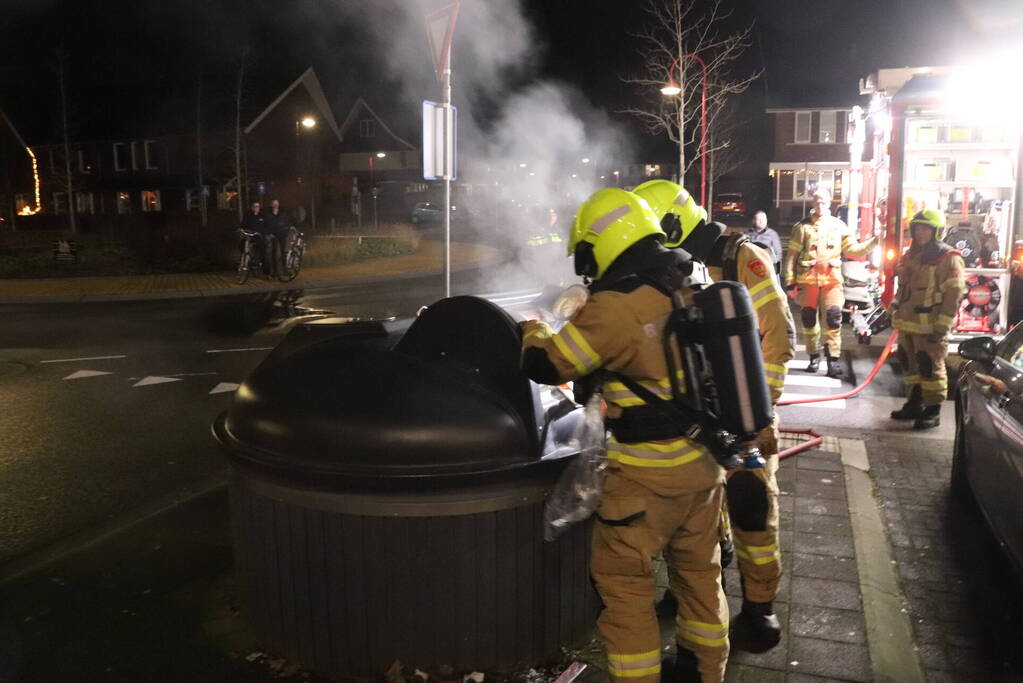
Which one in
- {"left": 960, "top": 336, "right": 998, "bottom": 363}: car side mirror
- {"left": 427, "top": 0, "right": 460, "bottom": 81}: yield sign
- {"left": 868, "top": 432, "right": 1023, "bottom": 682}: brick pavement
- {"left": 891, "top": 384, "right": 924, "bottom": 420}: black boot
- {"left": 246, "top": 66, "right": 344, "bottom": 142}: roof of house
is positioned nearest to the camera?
{"left": 868, "top": 432, "right": 1023, "bottom": 682}: brick pavement

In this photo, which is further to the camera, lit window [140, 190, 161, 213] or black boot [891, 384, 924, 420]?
lit window [140, 190, 161, 213]

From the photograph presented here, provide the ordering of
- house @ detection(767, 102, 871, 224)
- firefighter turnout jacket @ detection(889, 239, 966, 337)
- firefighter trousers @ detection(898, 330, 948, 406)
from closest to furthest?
firefighter turnout jacket @ detection(889, 239, 966, 337)
firefighter trousers @ detection(898, 330, 948, 406)
house @ detection(767, 102, 871, 224)

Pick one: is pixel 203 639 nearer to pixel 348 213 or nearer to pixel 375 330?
pixel 375 330

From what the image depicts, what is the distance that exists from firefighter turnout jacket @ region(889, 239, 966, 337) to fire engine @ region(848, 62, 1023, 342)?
2.05 m

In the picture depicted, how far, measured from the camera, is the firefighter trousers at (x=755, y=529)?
10.9ft

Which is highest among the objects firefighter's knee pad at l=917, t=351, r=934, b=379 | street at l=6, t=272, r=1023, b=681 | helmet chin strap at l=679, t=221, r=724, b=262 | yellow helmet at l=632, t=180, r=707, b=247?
yellow helmet at l=632, t=180, r=707, b=247

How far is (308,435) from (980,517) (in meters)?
3.87

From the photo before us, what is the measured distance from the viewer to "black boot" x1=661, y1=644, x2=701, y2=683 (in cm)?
310

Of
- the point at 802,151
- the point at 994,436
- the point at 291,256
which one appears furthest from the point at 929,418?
the point at 802,151

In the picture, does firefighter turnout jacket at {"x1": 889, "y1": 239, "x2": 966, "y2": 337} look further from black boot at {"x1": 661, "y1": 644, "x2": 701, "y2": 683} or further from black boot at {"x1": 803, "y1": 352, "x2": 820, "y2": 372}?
black boot at {"x1": 661, "y1": 644, "x2": 701, "y2": 683}

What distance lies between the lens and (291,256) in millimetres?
18484

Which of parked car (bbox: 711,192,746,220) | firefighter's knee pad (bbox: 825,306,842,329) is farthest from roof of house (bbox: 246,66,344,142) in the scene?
firefighter's knee pad (bbox: 825,306,842,329)

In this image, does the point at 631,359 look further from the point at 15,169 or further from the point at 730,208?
the point at 15,169

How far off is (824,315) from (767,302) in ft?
18.0
